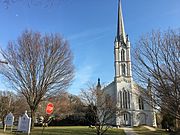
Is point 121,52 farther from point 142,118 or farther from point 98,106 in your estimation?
point 98,106

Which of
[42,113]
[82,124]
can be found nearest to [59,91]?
[42,113]

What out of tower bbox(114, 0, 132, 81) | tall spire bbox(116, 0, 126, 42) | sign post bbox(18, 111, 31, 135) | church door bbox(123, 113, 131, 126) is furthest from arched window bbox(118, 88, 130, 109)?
sign post bbox(18, 111, 31, 135)

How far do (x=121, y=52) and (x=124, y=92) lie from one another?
12.1 m

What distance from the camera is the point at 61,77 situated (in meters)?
21.1

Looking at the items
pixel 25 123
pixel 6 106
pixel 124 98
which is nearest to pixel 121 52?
pixel 124 98

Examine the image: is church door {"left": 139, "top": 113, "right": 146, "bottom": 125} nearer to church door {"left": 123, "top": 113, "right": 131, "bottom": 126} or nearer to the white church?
the white church

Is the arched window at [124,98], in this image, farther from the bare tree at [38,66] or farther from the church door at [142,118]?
the bare tree at [38,66]

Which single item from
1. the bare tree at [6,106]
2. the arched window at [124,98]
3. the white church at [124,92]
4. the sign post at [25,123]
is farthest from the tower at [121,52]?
the sign post at [25,123]

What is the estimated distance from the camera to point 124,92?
54406 mm

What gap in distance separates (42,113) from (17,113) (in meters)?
7.95

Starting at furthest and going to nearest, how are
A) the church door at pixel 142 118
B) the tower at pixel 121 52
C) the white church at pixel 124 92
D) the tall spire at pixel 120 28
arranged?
the tall spire at pixel 120 28 → the tower at pixel 121 52 → the church door at pixel 142 118 → the white church at pixel 124 92

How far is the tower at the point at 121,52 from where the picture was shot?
56.6 metres

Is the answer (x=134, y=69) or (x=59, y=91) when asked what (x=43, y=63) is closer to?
(x=59, y=91)

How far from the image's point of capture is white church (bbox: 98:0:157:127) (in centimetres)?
5153
